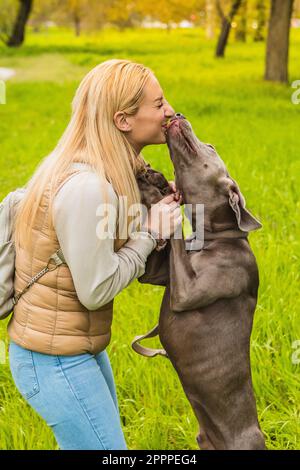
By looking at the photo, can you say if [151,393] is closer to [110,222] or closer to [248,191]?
[110,222]

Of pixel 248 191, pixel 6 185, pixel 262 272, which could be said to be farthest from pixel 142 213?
pixel 6 185

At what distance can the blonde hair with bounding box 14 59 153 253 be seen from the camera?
260cm

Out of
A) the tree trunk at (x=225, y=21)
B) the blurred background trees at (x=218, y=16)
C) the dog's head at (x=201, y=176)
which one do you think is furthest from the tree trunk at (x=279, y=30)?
the dog's head at (x=201, y=176)

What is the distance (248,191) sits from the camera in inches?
285

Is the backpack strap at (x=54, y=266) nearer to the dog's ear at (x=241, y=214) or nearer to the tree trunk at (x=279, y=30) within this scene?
the dog's ear at (x=241, y=214)

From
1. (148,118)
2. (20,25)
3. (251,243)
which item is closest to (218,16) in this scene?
(20,25)

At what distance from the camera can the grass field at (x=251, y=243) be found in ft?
12.3

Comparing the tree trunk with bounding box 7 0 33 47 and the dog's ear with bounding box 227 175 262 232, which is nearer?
the dog's ear with bounding box 227 175 262 232

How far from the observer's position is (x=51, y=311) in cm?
264

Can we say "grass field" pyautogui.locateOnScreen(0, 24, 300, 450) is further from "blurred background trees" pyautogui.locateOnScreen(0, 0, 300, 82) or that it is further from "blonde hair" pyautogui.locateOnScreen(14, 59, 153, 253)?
"blonde hair" pyautogui.locateOnScreen(14, 59, 153, 253)

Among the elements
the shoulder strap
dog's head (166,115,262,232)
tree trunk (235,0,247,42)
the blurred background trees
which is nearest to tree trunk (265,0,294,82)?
the blurred background trees

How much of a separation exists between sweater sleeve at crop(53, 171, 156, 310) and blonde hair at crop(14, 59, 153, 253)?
7 cm

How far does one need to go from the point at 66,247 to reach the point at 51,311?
0.27 m

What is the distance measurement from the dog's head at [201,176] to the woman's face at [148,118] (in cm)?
9
